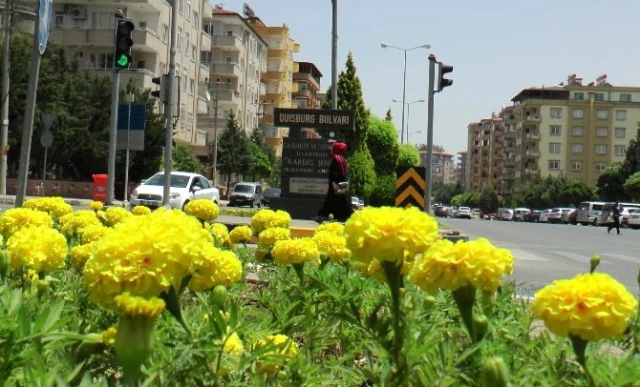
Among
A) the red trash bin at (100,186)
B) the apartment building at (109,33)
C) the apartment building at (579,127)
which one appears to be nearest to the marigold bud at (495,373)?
the red trash bin at (100,186)

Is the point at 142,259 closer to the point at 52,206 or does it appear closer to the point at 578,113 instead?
the point at 52,206

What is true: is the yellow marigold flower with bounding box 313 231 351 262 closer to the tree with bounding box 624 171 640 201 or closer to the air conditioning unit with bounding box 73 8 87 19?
the air conditioning unit with bounding box 73 8 87 19

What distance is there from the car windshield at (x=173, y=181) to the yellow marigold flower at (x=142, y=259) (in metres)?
26.2

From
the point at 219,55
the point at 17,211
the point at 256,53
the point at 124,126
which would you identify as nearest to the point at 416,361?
the point at 17,211

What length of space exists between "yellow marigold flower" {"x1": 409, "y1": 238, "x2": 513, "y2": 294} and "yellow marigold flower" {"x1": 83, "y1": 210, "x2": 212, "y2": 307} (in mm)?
696

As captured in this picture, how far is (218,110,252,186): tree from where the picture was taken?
7469 centimetres

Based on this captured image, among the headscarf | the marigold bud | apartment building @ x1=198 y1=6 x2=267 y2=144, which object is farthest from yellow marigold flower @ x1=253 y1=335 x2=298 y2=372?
apartment building @ x1=198 y1=6 x2=267 y2=144

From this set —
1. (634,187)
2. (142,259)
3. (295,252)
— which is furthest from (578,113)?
(142,259)

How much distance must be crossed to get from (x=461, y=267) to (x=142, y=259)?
0.89 metres

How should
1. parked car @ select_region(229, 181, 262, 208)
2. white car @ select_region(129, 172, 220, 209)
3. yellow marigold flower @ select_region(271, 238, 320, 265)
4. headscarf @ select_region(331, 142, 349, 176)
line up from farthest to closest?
1. parked car @ select_region(229, 181, 262, 208)
2. white car @ select_region(129, 172, 220, 209)
3. headscarf @ select_region(331, 142, 349, 176)
4. yellow marigold flower @ select_region(271, 238, 320, 265)

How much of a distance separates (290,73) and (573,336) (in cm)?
11345

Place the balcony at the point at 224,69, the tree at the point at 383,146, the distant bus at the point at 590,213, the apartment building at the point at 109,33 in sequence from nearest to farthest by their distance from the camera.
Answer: the tree at the point at 383,146 < the apartment building at the point at 109,33 < the distant bus at the point at 590,213 < the balcony at the point at 224,69

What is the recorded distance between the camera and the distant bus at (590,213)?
Answer: 65.2 metres

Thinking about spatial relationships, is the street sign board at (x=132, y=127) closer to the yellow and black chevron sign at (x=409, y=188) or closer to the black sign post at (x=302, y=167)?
the black sign post at (x=302, y=167)
